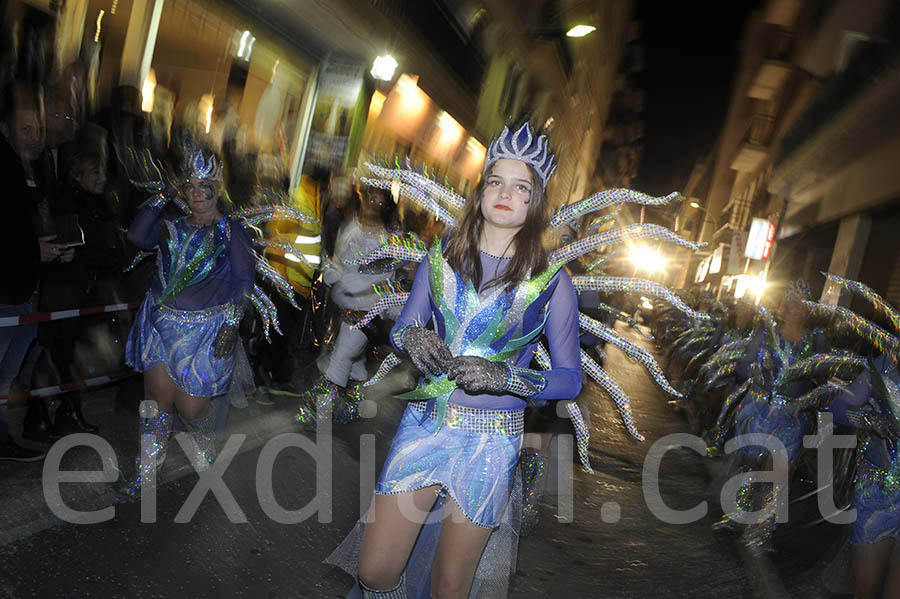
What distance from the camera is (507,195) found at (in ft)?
9.07

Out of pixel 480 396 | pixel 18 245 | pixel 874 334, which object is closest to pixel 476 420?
pixel 480 396

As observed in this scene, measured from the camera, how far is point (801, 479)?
7.24m

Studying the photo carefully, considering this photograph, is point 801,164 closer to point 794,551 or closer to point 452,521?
point 794,551

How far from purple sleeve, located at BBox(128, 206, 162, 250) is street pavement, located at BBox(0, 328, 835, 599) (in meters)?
1.42

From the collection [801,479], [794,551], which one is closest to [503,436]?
[794,551]

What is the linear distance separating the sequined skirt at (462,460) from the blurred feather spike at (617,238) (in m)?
0.70

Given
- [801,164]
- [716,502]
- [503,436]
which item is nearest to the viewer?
[503,436]

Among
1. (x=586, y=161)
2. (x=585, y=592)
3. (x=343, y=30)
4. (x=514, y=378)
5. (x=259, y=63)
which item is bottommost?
(x=585, y=592)

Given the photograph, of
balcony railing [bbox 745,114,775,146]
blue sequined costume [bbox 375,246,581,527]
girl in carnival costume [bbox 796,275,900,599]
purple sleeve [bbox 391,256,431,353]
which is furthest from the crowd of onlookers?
balcony railing [bbox 745,114,775,146]

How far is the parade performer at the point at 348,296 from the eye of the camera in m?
6.16

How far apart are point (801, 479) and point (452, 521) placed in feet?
19.4

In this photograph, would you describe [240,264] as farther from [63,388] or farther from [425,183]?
[425,183]

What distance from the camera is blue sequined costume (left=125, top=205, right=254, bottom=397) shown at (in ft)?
13.5

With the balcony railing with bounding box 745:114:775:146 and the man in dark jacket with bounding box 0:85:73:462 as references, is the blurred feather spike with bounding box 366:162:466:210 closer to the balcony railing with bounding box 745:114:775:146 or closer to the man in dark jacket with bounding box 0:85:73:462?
the man in dark jacket with bounding box 0:85:73:462
